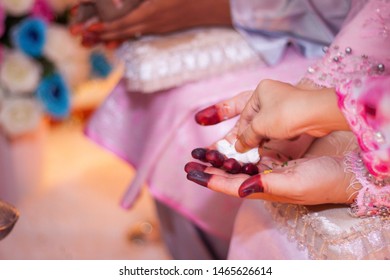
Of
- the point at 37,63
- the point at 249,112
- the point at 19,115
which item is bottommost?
the point at 19,115

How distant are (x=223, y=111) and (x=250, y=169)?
0.26ft

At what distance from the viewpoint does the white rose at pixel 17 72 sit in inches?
50.6

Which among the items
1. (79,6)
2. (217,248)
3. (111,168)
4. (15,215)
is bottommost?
(111,168)

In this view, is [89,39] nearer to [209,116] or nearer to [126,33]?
[126,33]

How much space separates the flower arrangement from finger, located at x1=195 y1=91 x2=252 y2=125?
721mm

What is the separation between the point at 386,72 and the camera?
64 cm

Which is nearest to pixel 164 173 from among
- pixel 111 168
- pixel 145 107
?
pixel 145 107

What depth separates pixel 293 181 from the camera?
575mm

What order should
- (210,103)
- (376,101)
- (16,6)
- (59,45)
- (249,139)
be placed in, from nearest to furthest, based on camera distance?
(376,101), (249,139), (210,103), (16,6), (59,45)

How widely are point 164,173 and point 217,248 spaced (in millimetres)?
211

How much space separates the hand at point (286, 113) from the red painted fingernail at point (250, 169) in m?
0.02

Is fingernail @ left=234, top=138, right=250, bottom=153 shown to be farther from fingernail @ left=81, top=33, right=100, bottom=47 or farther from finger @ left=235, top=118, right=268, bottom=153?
fingernail @ left=81, top=33, right=100, bottom=47

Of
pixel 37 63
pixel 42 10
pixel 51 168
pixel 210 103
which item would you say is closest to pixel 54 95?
pixel 37 63

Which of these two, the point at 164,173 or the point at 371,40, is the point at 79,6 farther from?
the point at 371,40
